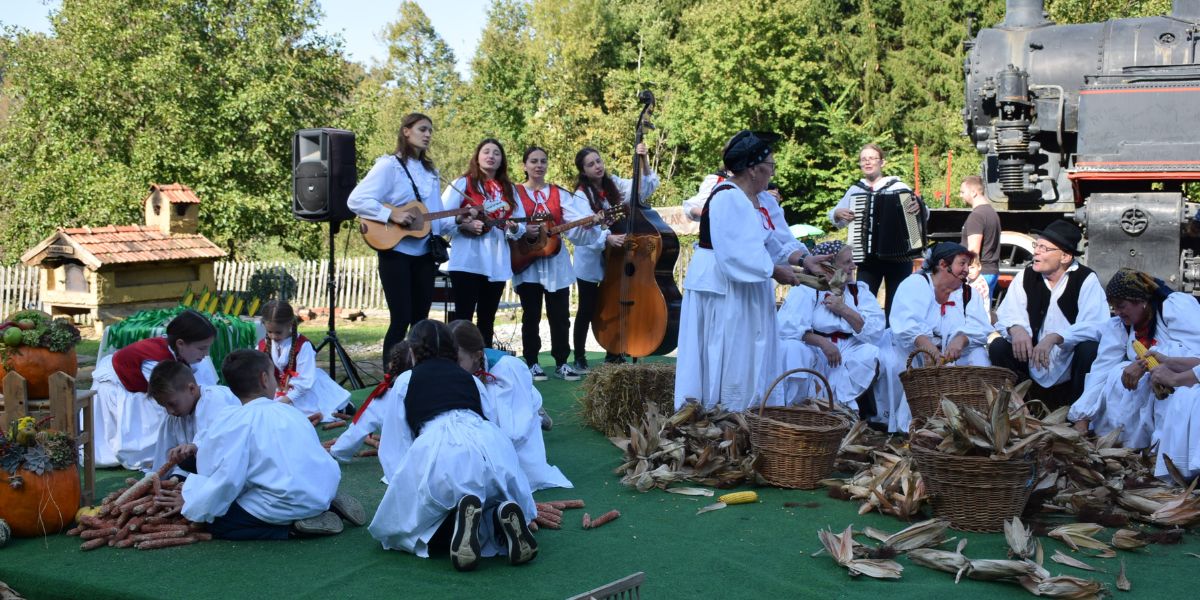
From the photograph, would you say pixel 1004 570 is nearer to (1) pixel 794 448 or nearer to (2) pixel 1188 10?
(1) pixel 794 448

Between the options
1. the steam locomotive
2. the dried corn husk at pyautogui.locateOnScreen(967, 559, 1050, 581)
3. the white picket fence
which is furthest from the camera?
the white picket fence

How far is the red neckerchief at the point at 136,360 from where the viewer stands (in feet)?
19.1

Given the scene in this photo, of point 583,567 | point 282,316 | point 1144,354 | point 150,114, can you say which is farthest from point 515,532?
point 150,114

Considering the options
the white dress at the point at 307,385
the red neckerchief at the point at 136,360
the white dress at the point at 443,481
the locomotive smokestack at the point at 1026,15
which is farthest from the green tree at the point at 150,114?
the white dress at the point at 443,481

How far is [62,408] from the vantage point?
16.4 feet

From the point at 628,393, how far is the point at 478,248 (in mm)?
2158

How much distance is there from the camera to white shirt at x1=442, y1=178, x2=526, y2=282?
8.30 meters

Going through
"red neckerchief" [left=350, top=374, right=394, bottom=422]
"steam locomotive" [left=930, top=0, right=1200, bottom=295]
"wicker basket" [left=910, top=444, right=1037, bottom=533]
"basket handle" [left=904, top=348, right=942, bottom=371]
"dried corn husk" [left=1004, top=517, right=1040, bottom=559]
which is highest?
"steam locomotive" [left=930, top=0, right=1200, bottom=295]

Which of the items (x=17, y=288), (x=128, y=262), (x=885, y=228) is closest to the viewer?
(x=885, y=228)

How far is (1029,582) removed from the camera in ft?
12.8

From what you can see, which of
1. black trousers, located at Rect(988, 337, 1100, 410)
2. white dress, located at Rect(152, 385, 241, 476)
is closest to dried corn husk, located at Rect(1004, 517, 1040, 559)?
black trousers, located at Rect(988, 337, 1100, 410)

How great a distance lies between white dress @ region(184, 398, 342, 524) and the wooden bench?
2.58 feet

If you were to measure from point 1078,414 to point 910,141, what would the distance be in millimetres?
23155

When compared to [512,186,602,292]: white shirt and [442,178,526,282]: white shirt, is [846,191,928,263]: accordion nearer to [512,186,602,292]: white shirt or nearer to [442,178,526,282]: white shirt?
[512,186,602,292]: white shirt
